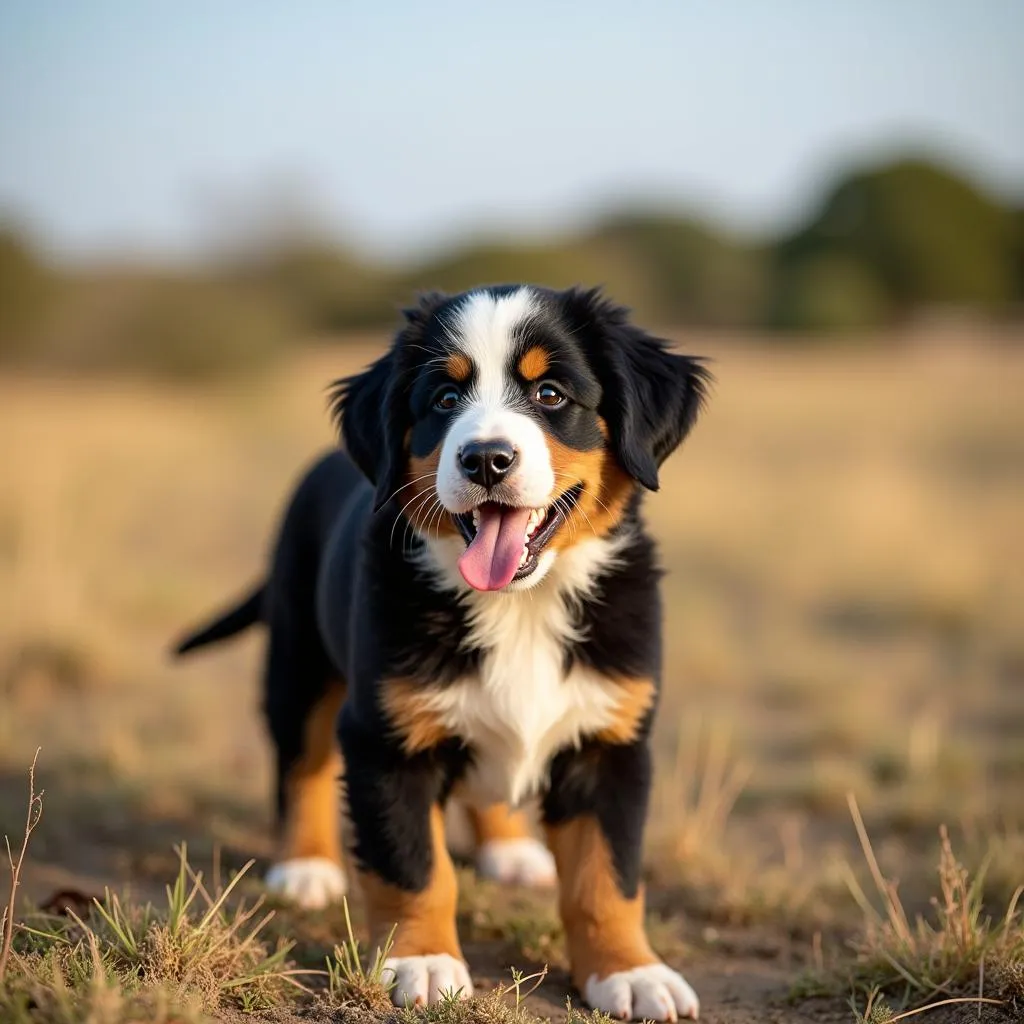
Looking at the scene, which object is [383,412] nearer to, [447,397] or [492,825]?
[447,397]

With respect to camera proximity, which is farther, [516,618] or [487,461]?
[516,618]

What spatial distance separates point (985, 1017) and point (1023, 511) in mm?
9859

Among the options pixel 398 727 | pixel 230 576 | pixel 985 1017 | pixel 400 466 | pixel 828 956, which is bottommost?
pixel 230 576

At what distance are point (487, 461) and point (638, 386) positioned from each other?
600mm

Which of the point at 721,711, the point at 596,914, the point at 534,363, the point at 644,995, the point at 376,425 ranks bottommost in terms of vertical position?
the point at 721,711

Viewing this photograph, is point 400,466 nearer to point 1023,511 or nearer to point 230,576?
point 230,576

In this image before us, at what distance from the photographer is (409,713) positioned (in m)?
3.34

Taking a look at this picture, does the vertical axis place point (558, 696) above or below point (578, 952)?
above

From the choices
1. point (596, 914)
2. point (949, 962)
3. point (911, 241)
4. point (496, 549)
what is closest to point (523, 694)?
point (496, 549)

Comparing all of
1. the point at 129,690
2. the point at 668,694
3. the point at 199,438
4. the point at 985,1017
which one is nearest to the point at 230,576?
the point at 129,690

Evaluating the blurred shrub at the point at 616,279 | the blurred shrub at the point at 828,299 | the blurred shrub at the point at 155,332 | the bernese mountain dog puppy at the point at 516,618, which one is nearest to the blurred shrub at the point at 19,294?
the blurred shrub at the point at 616,279

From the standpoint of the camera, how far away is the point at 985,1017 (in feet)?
10.2

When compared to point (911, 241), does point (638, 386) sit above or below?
below

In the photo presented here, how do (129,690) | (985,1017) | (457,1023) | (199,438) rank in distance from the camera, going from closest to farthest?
(457,1023) < (985,1017) < (129,690) < (199,438)
